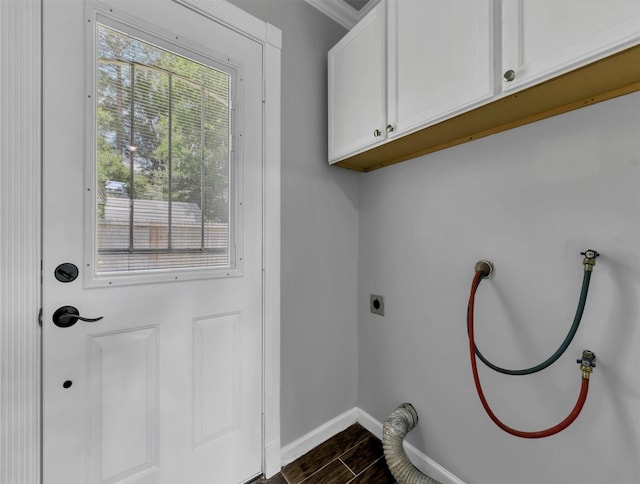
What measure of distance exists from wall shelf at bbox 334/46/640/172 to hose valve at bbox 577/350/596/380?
2.70ft

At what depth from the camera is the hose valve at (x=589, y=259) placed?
0.89m

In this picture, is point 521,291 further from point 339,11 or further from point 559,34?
point 339,11

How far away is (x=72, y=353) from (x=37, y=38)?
1.06m

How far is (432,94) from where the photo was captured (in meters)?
1.07

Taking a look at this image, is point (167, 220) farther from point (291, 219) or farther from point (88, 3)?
point (88, 3)

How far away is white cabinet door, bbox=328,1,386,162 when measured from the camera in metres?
1.27

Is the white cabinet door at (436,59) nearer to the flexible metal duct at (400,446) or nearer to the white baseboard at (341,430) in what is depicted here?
the flexible metal duct at (400,446)

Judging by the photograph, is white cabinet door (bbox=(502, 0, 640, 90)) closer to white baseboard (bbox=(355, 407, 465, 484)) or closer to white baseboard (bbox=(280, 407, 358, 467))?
white baseboard (bbox=(355, 407, 465, 484))

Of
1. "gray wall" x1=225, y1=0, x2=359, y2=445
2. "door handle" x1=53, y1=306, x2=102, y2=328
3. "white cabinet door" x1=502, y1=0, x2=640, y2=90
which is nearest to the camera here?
"white cabinet door" x1=502, y1=0, x2=640, y2=90

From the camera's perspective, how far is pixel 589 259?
2.93 ft

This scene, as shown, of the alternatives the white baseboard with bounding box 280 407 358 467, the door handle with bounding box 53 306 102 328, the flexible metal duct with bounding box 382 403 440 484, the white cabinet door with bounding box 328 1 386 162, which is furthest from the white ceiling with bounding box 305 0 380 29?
the white baseboard with bounding box 280 407 358 467

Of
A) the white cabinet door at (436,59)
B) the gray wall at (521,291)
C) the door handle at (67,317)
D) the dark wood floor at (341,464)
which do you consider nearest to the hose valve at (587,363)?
the gray wall at (521,291)

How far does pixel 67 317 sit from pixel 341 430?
1.56 meters

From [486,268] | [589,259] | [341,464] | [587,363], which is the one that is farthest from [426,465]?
[589,259]
